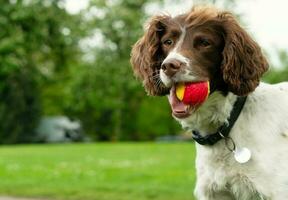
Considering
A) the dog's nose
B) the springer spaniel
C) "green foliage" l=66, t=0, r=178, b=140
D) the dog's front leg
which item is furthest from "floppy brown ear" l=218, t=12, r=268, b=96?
"green foliage" l=66, t=0, r=178, b=140

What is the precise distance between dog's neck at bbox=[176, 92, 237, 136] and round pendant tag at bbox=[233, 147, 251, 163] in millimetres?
254

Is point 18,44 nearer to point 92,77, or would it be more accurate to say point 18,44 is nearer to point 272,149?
point 272,149

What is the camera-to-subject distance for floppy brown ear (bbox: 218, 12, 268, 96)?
523 centimetres

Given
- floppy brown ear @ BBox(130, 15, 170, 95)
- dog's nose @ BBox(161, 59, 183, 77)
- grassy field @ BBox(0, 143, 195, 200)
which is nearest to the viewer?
dog's nose @ BBox(161, 59, 183, 77)

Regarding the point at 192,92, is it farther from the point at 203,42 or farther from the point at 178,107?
the point at 203,42

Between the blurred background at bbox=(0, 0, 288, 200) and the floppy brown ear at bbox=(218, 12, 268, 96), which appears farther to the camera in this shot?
the blurred background at bbox=(0, 0, 288, 200)

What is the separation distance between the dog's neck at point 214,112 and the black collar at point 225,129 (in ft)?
0.10

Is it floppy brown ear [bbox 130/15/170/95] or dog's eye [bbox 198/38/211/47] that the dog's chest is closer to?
floppy brown ear [bbox 130/15/170/95]

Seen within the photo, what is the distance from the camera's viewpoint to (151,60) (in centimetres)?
558

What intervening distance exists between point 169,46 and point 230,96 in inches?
22.9

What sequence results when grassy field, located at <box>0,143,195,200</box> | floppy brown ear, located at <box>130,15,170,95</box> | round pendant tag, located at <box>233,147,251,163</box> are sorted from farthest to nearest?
1. grassy field, located at <box>0,143,195,200</box>
2. floppy brown ear, located at <box>130,15,170,95</box>
3. round pendant tag, located at <box>233,147,251,163</box>

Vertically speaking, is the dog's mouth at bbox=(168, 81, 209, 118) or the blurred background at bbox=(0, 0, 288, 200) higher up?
the dog's mouth at bbox=(168, 81, 209, 118)

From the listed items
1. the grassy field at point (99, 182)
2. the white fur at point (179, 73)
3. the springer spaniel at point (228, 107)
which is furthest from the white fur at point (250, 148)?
the grassy field at point (99, 182)

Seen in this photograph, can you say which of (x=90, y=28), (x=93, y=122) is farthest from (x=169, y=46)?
(x=93, y=122)
